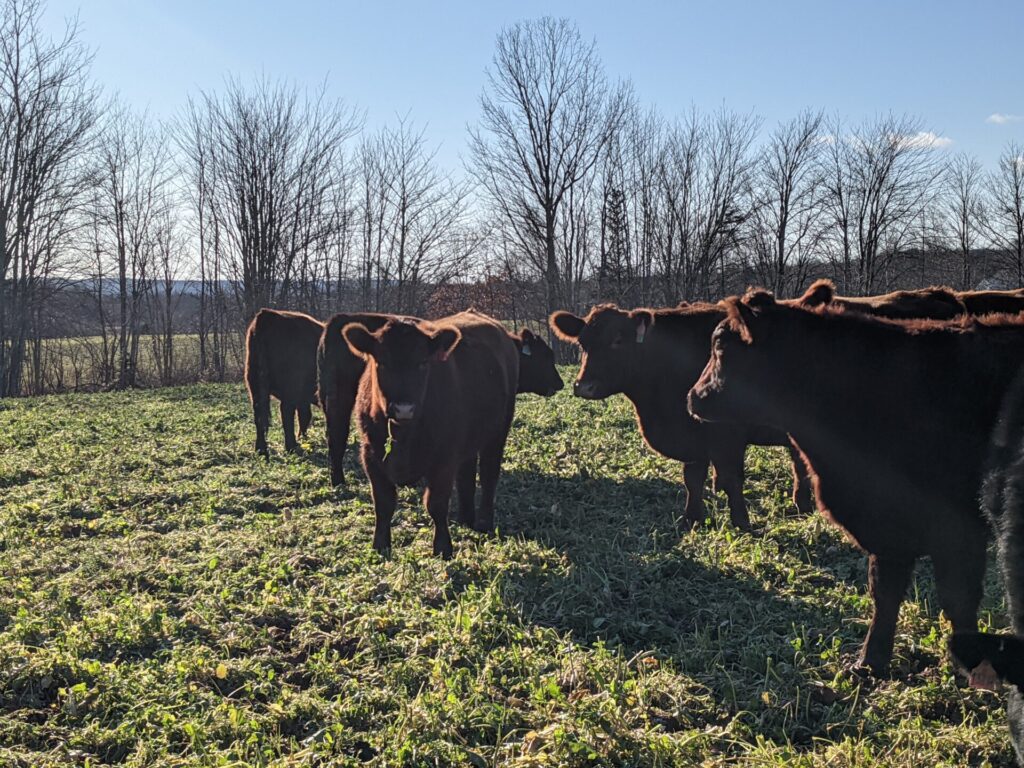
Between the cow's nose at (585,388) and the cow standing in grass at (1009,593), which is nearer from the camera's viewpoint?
the cow standing in grass at (1009,593)

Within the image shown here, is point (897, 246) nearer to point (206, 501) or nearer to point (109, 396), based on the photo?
point (109, 396)

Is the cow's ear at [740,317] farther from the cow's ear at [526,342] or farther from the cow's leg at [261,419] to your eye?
the cow's leg at [261,419]

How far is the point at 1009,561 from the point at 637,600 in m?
3.52

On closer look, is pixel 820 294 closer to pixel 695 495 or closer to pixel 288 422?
pixel 695 495

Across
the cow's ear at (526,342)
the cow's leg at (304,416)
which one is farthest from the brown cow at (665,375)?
the cow's leg at (304,416)

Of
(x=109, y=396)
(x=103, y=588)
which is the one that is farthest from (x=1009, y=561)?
(x=109, y=396)

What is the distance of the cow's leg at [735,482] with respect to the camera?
676cm

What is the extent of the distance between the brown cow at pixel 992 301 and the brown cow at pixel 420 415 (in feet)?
14.3

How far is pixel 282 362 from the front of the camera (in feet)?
36.8

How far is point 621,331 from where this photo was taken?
764 centimetres

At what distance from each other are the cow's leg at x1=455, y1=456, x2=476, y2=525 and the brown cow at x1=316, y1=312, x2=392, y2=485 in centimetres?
211

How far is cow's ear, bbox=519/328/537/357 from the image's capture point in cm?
1005

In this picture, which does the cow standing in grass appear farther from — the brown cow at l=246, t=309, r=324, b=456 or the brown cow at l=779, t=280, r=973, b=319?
the brown cow at l=246, t=309, r=324, b=456

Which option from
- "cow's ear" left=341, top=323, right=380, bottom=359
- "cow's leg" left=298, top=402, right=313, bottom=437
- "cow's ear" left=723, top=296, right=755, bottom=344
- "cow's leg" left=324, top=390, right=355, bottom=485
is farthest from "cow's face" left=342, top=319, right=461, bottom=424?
"cow's leg" left=298, top=402, right=313, bottom=437
